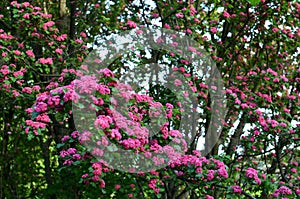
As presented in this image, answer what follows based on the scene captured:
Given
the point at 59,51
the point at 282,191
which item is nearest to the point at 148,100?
the point at 282,191

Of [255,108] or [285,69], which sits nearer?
[255,108]

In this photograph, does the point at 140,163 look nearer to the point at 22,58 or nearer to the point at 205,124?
the point at 22,58

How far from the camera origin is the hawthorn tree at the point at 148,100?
150 inches

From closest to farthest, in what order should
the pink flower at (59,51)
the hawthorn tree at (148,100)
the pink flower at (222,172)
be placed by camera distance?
the hawthorn tree at (148,100), the pink flower at (222,172), the pink flower at (59,51)

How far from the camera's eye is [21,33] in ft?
18.8

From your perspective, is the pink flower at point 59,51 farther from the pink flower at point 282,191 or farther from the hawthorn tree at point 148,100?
the pink flower at point 282,191

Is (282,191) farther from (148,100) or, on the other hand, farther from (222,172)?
(148,100)

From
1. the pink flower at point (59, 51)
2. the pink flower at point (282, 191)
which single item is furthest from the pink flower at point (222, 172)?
the pink flower at point (59, 51)

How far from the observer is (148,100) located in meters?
3.83

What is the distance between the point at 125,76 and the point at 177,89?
703mm

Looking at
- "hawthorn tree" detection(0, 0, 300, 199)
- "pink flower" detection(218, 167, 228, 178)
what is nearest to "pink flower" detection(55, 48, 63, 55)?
"hawthorn tree" detection(0, 0, 300, 199)

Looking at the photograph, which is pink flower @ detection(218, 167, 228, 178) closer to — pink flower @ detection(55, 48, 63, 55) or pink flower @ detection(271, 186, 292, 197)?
pink flower @ detection(271, 186, 292, 197)

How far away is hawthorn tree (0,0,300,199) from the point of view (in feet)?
12.5

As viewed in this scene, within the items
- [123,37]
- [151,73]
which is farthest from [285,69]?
[123,37]
